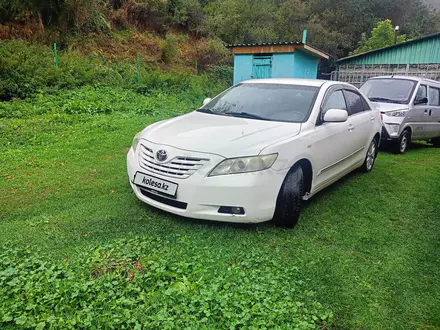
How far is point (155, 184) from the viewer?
136 inches

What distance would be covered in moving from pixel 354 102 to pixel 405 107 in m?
3.03

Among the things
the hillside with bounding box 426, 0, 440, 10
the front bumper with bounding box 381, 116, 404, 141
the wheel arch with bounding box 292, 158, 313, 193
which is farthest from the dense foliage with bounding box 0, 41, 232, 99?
Answer: the hillside with bounding box 426, 0, 440, 10

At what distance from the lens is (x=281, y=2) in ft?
99.8

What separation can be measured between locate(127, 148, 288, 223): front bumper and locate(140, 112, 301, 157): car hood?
19 cm

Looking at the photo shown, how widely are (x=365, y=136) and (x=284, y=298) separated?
3542mm

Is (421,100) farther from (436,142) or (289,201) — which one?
(289,201)

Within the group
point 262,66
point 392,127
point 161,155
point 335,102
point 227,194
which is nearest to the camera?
point 227,194

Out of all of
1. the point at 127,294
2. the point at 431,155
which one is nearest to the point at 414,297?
the point at 127,294

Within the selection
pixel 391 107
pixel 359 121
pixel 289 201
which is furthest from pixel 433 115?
pixel 289 201

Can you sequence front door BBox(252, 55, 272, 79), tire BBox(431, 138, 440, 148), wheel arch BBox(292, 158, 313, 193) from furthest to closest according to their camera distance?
front door BBox(252, 55, 272, 79)
tire BBox(431, 138, 440, 148)
wheel arch BBox(292, 158, 313, 193)

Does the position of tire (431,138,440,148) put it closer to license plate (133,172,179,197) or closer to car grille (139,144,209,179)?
car grille (139,144,209,179)

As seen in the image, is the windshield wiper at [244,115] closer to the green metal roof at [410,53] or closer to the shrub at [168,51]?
the shrub at [168,51]

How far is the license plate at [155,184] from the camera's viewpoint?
131 inches

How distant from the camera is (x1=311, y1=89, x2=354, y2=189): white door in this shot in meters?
4.01
